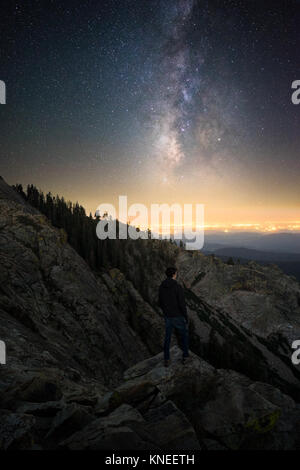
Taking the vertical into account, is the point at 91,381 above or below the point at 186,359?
below

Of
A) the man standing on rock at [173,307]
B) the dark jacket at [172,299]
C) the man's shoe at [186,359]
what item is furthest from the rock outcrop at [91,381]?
the dark jacket at [172,299]

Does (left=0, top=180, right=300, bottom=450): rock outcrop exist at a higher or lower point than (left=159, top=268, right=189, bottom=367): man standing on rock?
lower

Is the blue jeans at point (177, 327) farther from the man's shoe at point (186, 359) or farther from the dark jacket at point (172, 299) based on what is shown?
the man's shoe at point (186, 359)

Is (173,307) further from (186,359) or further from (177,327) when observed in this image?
(186,359)

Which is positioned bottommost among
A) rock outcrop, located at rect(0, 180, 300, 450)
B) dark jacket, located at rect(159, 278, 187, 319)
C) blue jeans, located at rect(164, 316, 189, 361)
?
rock outcrop, located at rect(0, 180, 300, 450)

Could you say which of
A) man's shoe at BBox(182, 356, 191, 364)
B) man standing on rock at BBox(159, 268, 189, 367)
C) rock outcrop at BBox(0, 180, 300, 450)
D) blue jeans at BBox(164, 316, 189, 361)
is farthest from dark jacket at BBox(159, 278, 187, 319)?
rock outcrop at BBox(0, 180, 300, 450)

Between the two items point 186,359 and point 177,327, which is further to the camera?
point 186,359

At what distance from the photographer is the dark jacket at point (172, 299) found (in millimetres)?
9562

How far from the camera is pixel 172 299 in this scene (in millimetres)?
9578

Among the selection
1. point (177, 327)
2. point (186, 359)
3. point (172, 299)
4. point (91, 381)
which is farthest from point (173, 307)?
point (91, 381)

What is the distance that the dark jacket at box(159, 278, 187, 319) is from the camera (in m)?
9.56

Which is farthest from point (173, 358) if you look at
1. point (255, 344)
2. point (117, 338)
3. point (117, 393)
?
point (255, 344)

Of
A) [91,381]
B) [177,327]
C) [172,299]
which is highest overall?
[172,299]

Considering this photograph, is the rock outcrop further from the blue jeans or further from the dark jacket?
the dark jacket
